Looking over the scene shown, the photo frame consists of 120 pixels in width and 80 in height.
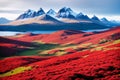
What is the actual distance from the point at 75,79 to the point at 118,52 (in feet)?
52.4

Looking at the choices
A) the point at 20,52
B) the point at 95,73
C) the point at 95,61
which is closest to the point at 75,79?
the point at 95,73

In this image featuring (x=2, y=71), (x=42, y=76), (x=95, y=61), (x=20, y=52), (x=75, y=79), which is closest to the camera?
(x=75, y=79)

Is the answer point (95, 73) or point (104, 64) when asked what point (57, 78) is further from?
point (104, 64)

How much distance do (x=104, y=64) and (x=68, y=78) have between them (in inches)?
343

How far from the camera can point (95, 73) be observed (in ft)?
117

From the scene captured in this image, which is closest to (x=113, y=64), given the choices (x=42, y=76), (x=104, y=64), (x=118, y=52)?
(x=104, y=64)

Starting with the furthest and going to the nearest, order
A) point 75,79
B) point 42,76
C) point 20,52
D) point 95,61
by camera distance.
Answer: point 20,52 → point 95,61 → point 42,76 → point 75,79

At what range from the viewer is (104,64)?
40156 mm

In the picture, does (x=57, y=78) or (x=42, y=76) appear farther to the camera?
(x=42, y=76)

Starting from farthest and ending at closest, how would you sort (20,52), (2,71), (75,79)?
1. (20,52)
2. (2,71)
3. (75,79)

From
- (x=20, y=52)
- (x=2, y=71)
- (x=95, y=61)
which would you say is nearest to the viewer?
(x=95, y=61)

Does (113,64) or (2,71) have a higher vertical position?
(113,64)

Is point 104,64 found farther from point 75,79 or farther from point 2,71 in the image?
point 2,71

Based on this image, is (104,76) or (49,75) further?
(49,75)
